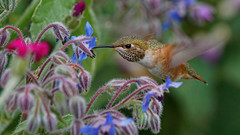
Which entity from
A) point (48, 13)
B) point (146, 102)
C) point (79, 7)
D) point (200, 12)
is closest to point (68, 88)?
point (146, 102)

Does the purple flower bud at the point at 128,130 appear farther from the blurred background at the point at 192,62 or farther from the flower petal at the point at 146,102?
the blurred background at the point at 192,62

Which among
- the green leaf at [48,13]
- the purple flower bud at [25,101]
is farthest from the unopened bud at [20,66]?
the green leaf at [48,13]

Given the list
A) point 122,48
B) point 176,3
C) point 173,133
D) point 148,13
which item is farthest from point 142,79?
point 173,133

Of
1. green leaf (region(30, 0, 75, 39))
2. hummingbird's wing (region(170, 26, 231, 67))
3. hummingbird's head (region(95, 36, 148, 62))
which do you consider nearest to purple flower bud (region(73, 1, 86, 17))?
green leaf (region(30, 0, 75, 39))

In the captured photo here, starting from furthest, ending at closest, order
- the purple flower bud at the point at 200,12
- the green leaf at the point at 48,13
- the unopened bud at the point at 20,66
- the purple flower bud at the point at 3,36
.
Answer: the purple flower bud at the point at 200,12, the green leaf at the point at 48,13, the purple flower bud at the point at 3,36, the unopened bud at the point at 20,66

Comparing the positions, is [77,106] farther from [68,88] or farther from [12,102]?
[12,102]

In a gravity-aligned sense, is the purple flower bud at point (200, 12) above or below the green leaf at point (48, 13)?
below
